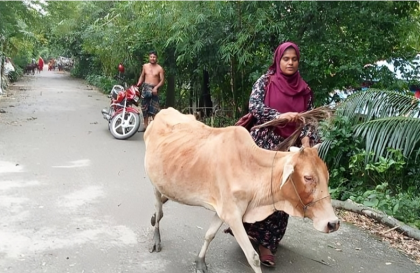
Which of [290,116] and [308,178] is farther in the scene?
[290,116]

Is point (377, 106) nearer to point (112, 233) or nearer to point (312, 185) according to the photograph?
point (312, 185)

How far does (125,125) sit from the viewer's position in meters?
9.06

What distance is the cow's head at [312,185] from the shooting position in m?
2.86

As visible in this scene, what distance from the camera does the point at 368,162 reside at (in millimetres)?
5457

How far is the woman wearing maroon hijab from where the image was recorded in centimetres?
355

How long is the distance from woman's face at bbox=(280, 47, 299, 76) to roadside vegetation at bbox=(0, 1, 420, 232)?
1493mm

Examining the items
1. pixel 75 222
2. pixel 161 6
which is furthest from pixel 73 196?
pixel 161 6

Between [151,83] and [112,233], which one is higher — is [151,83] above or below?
above

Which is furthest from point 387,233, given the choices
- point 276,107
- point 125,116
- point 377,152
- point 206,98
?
point 206,98

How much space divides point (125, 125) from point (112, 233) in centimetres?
498

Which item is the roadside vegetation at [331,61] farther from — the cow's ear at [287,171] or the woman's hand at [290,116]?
the cow's ear at [287,171]

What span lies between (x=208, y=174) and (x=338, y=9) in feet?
16.8

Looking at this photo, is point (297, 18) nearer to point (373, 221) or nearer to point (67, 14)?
point (373, 221)

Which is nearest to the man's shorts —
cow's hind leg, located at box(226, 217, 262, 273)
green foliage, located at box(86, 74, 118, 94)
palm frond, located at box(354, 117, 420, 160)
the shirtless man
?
the shirtless man
